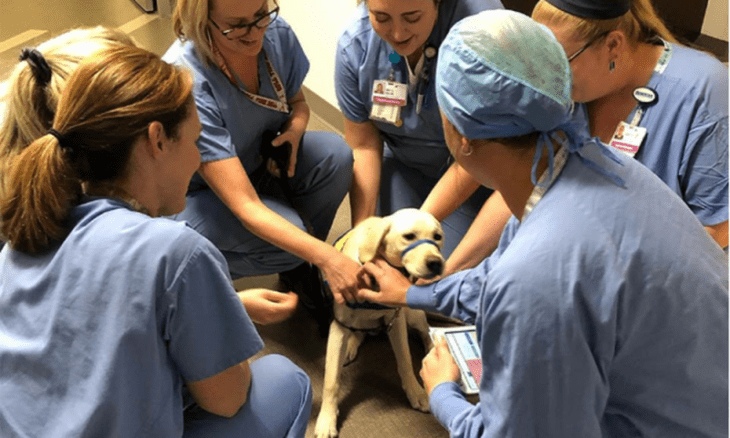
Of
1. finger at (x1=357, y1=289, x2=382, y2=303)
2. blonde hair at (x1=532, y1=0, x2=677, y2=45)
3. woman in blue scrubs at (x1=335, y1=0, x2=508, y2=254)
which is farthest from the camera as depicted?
woman in blue scrubs at (x1=335, y1=0, x2=508, y2=254)

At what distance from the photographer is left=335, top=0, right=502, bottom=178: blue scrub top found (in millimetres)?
2004

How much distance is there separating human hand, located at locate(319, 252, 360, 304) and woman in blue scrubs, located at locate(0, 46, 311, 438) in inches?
25.8

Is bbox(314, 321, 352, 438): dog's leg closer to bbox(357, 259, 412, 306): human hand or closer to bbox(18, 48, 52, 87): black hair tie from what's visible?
bbox(357, 259, 412, 306): human hand

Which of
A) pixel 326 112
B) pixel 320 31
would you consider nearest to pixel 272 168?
pixel 320 31

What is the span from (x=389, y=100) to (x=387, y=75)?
8cm

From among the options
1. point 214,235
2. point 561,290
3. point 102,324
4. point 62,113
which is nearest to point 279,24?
point 214,235

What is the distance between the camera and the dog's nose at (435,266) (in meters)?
1.75

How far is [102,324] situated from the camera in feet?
3.54

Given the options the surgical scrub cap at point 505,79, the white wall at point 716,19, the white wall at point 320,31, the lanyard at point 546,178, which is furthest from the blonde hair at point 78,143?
the white wall at point 716,19

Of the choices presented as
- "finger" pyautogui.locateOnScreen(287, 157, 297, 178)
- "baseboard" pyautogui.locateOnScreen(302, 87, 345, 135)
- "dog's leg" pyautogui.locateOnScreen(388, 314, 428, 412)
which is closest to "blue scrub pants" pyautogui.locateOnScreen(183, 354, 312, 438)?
"dog's leg" pyautogui.locateOnScreen(388, 314, 428, 412)

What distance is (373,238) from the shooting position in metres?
1.78

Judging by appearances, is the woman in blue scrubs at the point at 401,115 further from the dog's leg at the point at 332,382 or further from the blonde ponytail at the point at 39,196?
the blonde ponytail at the point at 39,196

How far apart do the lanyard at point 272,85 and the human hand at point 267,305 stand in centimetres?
78

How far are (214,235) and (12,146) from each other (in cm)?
83
